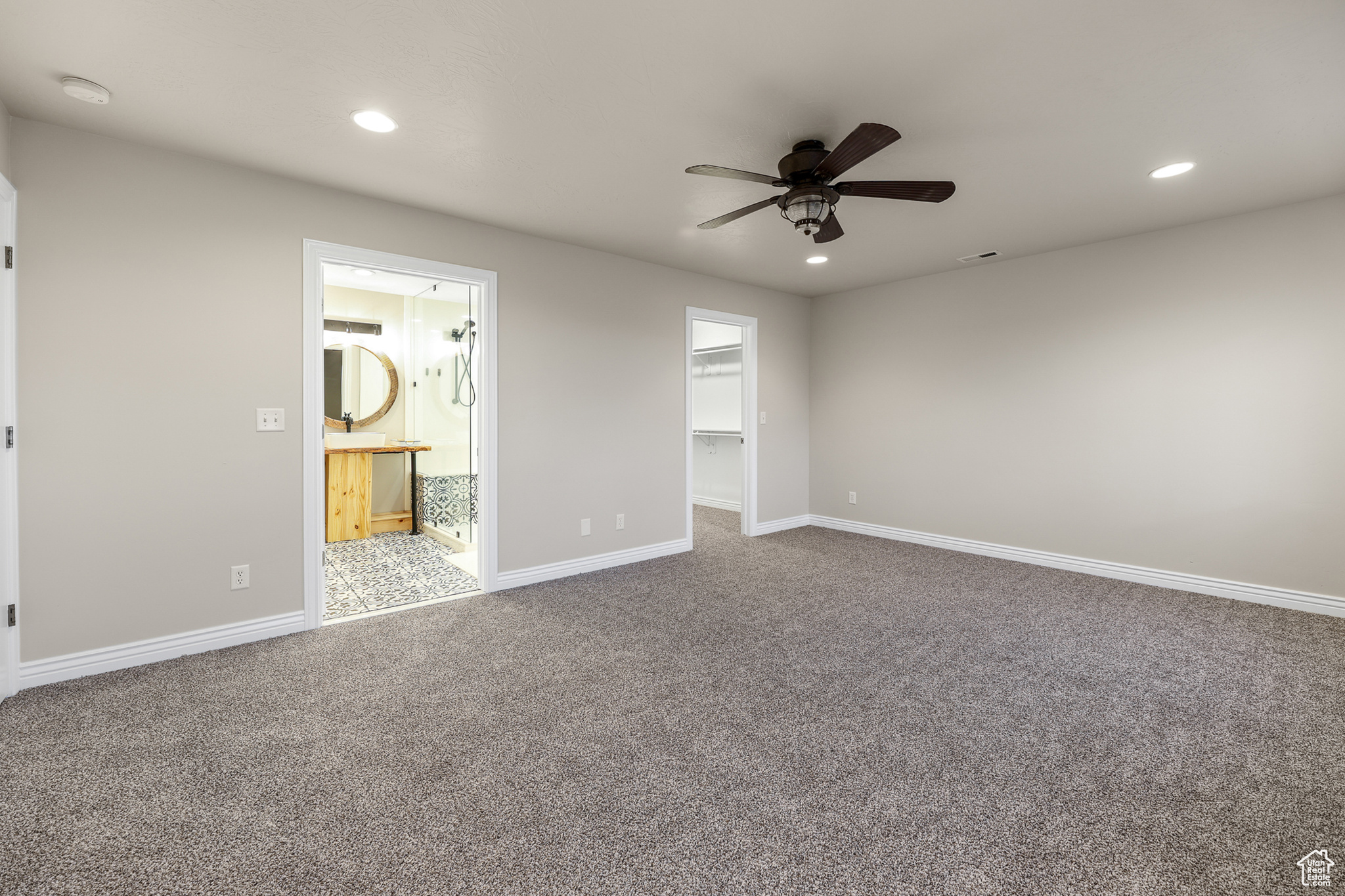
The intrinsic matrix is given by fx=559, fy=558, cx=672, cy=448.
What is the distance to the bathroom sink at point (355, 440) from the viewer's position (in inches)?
214

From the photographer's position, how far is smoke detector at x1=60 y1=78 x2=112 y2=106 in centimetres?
208

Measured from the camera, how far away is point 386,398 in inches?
235

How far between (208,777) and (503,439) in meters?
2.29

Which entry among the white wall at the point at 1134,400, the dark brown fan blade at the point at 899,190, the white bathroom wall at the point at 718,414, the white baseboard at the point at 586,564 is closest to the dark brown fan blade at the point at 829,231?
the dark brown fan blade at the point at 899,190

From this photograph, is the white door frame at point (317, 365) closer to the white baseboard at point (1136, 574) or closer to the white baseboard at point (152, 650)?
the white baseboard at point (152, 650)

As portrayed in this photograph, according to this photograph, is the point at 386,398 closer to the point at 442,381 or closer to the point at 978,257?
the point at 442,381

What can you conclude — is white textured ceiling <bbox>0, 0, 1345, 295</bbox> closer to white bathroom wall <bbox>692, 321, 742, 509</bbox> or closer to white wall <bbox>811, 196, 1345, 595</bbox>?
white wall <bbox>811, 196, 1345, 595</bbox>

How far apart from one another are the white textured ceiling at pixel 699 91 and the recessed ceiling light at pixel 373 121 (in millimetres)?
45

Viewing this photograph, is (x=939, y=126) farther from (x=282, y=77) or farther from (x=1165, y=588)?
(x=1165, y=588)

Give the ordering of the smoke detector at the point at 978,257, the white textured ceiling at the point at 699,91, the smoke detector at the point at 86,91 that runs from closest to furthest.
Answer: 1. the white textured ceiling at the point at 699,91
2. the smoke detector at the point at 86,91
3. the smoke detector at the point at 978,257

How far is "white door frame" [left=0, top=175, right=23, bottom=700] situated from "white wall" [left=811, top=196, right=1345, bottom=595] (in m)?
5.63

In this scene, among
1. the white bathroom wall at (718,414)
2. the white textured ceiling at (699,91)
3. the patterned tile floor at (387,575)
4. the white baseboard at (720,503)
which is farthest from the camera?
the white baseboard at (720,503)

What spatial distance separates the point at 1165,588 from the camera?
151 inches

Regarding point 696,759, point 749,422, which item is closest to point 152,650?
point 696,759
